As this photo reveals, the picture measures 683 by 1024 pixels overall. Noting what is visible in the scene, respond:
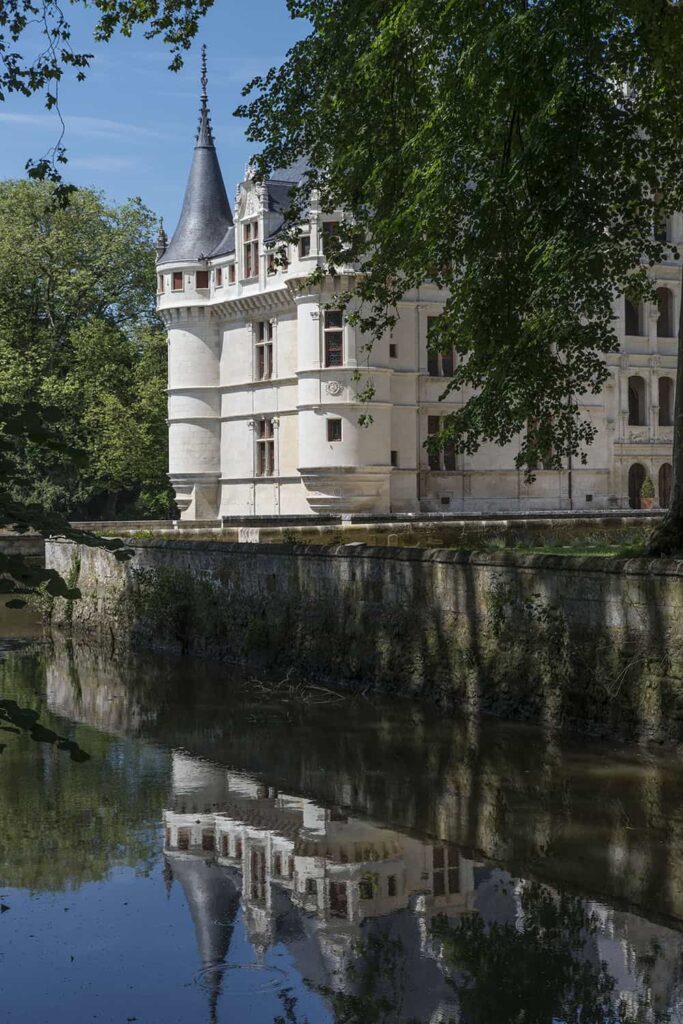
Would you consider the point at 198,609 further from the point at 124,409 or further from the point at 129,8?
the point at 124,409

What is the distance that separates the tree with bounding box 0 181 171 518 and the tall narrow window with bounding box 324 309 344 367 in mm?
9518

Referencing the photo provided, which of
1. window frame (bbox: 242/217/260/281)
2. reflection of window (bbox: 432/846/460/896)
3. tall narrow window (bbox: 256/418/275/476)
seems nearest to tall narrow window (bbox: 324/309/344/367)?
tall narrow window (bbox: 256/418/275/476)

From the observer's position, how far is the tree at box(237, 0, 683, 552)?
39.2 feet

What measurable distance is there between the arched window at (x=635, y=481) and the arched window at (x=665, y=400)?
1.75 meters

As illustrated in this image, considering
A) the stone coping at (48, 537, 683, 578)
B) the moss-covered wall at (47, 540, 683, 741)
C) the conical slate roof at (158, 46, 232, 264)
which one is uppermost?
the conical slate roof at (158, 46, 232, 264)

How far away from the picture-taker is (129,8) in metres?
12.4

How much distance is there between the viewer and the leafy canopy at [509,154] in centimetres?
1195

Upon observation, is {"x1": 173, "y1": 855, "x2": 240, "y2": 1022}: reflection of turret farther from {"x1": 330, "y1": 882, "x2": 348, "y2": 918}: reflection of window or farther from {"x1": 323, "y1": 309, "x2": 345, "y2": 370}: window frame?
{"x1": 323, "y1": 309, "x2": 345, "y2": 370}: window frame

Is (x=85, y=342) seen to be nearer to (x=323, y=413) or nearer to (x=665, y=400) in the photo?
(x=323, y=413)

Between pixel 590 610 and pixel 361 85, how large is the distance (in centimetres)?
647

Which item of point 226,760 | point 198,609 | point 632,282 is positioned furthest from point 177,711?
point 632,282

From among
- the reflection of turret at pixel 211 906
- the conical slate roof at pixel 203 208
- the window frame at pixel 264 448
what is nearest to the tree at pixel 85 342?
the conical slate roof at pixel 203 208

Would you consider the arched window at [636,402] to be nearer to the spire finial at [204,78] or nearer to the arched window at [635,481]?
the arched window at [635,481]

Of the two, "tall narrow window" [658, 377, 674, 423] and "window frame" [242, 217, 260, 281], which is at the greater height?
"window frame" [242, 217, 260, 281]
